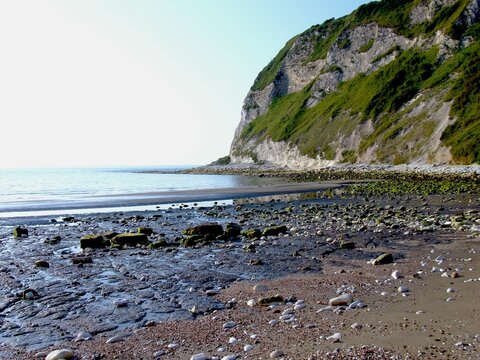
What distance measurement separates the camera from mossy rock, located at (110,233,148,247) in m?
17.9

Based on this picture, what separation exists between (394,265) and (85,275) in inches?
348

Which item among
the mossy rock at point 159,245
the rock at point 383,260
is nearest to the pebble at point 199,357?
the rock at point 383,260

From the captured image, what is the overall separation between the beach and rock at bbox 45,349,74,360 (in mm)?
188

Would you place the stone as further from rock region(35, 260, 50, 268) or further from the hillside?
the hillside

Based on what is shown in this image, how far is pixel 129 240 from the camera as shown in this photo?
18016 millimetres

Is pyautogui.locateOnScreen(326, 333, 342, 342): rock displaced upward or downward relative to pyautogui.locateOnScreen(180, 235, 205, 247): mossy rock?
upward

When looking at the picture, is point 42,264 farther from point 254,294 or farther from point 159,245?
point 254,294

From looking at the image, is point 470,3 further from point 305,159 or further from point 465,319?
point 465,319

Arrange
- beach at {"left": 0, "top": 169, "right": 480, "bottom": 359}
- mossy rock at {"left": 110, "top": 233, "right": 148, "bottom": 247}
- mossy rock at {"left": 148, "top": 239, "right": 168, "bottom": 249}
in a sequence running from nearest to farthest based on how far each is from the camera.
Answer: beach at {"left": 0, "top": 169, "right": 480, "bottom": 359}, mossy rock at {"left": 148, "top": 239, "right": 168, "bottom": 249}, mossy rock at {"left": 110, "top": 233, "right": 148, "bottom": 247}

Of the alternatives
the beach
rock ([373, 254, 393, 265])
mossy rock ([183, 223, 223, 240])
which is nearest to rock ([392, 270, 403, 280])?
the beach

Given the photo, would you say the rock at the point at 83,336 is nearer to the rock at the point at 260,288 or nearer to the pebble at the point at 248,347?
the pebble at the point at 248,347

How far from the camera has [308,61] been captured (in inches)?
5522

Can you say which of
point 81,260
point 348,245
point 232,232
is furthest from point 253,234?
point 81,260

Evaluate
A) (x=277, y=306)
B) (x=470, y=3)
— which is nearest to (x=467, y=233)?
(x=277, y=306)
